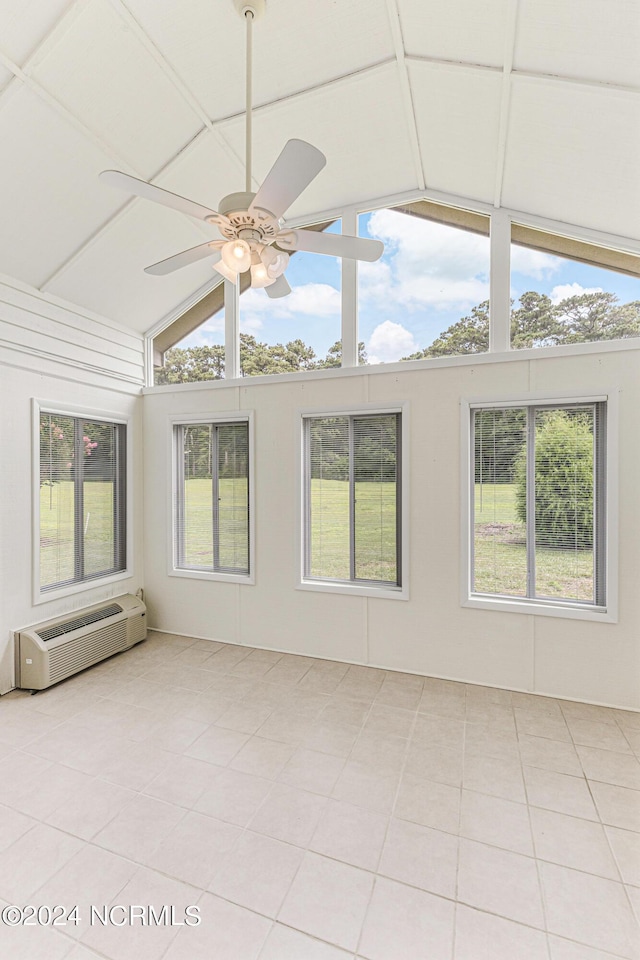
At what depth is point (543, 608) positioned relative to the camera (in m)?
3.24

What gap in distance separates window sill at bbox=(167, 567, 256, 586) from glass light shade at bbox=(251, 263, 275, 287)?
2.69 meters

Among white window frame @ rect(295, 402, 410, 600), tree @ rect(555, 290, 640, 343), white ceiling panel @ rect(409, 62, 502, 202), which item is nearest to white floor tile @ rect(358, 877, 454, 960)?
white window frame @ rect(295, 402, 410, 600)

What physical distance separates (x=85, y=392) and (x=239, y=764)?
3.25 m

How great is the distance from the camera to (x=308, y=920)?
1621mm

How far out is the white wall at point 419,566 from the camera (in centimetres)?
308

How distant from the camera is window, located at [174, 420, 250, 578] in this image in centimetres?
424

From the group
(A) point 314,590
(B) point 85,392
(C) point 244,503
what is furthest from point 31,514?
(A) point 314,590

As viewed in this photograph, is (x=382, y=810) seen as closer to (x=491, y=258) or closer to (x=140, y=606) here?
(x=140, y=606)

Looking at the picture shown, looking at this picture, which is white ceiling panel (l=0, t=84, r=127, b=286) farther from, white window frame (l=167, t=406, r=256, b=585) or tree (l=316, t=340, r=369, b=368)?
tree (l=316, t=340, r=369, b=368)

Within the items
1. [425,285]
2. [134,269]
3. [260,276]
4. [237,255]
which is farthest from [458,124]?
[134,269]

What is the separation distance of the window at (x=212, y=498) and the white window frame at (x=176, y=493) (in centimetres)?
3

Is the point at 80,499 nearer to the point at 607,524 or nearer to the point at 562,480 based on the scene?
the point at 562,480

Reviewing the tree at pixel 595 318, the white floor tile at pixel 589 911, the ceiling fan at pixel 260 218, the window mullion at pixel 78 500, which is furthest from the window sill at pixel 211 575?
the tree at pixel 595 318

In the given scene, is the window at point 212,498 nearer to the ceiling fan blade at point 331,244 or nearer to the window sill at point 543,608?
the window sill at point 543,608
